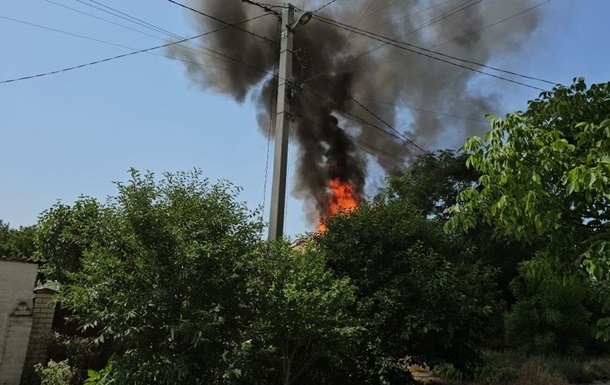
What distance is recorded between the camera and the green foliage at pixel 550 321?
16.0 meters

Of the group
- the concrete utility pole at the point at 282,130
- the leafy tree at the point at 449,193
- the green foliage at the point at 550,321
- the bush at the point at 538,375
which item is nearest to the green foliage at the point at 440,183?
the leafy tree at the point at 449,193

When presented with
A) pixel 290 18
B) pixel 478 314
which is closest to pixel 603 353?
pixel 478 314

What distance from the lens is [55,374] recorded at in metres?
6.55

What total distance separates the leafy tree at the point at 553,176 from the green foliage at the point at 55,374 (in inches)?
220

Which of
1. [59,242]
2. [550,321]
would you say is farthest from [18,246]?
[550,321]

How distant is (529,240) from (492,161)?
0.85m

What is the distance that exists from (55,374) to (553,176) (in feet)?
21.6

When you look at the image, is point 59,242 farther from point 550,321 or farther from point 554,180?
point 550,321

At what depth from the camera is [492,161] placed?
388 centimetres

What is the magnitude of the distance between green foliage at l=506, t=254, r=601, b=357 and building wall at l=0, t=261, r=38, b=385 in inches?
560

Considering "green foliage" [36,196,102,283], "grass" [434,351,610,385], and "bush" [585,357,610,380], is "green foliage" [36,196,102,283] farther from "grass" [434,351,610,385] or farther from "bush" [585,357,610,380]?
"bush" [585,357,610,380]

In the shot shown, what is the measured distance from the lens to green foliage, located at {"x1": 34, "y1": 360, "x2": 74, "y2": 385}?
21.3 feet

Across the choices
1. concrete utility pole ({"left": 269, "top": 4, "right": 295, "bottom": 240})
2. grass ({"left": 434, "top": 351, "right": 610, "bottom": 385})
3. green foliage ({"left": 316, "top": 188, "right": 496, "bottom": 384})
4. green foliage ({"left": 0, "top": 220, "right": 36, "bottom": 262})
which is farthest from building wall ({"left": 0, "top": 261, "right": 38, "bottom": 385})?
green foliage ({"left": 0, "top": 220, "right": 36, "bottom": 262})

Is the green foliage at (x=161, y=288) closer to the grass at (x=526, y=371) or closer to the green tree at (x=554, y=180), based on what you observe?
the green tree at (x=554, y=180)
